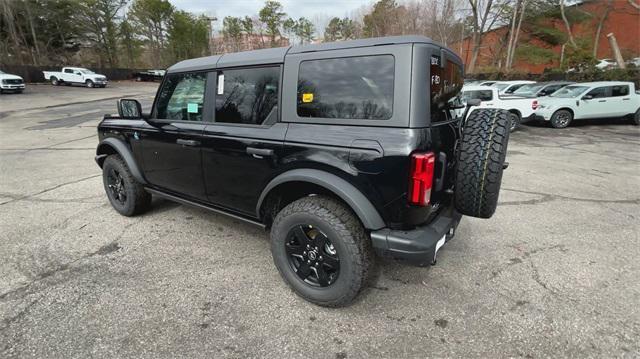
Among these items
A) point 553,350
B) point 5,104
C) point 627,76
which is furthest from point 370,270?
point 5,104

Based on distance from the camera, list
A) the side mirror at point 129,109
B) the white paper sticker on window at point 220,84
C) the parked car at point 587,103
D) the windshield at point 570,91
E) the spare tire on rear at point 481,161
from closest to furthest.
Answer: the spare tire on rear at point 481,161 < the white paper sticker on window at point 220,84 < the side mirror at point 129,109 < the parked car at point 587,103 < the windshield at point 570,91

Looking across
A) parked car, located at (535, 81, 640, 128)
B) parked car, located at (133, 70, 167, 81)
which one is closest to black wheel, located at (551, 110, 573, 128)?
parked car, located at (535, 81, 640, 128)

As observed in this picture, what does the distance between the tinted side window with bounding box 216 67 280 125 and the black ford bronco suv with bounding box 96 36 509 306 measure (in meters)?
0.01

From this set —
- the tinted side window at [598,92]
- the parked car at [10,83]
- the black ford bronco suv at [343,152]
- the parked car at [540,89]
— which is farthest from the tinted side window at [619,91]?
the parked car at [10,83]

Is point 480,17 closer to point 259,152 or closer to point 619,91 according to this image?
point 619,91

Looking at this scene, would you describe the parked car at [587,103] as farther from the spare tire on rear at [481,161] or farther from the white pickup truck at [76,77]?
the white pickup truck at [76,77]

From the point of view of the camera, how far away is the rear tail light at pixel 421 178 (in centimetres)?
194

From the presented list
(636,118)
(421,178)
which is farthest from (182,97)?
(636,118)

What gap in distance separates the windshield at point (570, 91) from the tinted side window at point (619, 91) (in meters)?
1.07

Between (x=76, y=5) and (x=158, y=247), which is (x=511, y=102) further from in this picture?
(x=76, y=5)

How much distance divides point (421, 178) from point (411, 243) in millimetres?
419

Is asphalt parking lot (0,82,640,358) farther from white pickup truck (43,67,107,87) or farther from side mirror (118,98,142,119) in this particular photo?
white pickup truck (43,67,107,87)

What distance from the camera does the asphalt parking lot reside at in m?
2.10

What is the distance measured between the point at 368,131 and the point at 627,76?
74.3 feet
